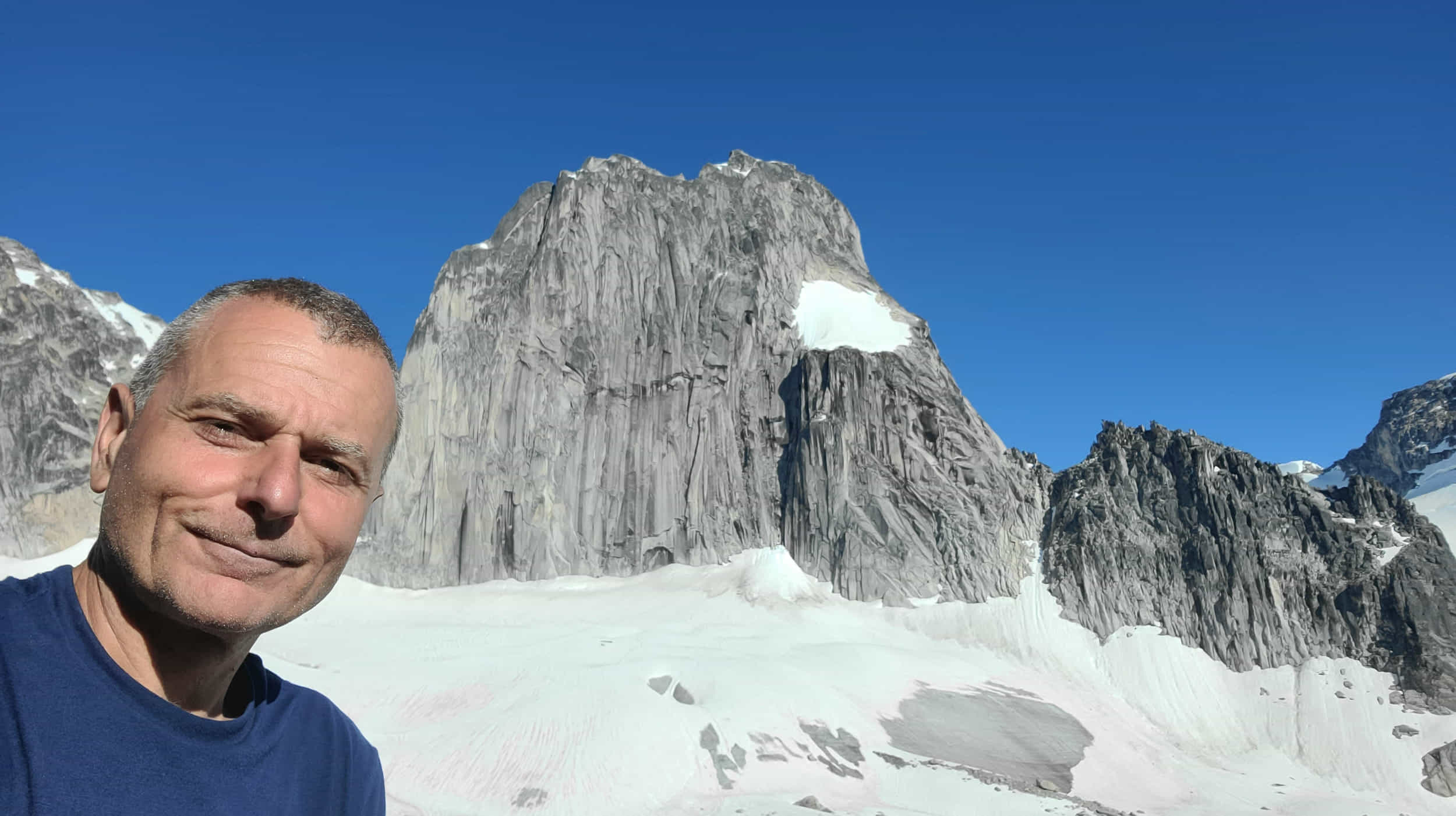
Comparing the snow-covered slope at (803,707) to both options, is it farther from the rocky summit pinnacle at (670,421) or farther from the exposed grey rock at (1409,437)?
the exposed grey rock at (1409,437)

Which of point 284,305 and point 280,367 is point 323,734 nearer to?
point 280,367

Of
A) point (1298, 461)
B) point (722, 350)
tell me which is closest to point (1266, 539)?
point (722, 350)

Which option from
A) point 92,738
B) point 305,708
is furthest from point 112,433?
point 305,708

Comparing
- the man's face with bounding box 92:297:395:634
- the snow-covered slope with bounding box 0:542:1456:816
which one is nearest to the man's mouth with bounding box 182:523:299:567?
the man's face with bounding box 92:297:395:634

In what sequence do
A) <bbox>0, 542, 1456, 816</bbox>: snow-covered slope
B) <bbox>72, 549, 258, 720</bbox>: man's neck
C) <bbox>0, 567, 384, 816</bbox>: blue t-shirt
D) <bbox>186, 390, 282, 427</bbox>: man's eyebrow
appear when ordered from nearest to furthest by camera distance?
<bbox>0, 567, 384, 816</bbox>: blue t-shirt, <bbox>72, 549, 258, 720</bbox>: man's neck, <bbox>186, 390, 282, 427</bbox>: man's eyebrow, <bbox>0, 542, 1456, 816</bbox>: snow-covered slope

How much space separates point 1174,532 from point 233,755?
75.8 m

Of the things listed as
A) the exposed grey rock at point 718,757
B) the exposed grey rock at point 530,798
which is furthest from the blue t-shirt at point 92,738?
the exposed grey rock at point 718,757

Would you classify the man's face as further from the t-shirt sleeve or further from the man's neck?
the t-shirt sleeve

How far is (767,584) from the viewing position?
6297 centimetres

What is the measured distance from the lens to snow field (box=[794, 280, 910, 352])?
7438 cm

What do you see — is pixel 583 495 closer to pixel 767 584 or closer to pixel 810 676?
pixel 767 584

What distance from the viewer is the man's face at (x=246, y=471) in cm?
174

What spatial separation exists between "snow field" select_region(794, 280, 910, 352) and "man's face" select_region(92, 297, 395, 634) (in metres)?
70.8

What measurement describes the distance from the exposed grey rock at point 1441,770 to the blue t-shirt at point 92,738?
68.8 m
